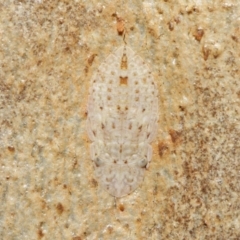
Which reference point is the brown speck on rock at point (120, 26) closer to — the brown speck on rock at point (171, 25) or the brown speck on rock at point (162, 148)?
the brown speck on rock at point (171, 25)

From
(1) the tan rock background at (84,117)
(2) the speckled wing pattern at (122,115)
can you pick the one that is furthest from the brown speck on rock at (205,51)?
(2) the speckled wing pattern at (122,115)

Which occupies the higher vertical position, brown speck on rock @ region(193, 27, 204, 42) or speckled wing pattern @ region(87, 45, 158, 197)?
brown speck on rock @ region(193, 27, 204, 42)

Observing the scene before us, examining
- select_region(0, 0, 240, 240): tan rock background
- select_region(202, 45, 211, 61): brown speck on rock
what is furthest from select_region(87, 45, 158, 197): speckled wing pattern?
select_region(202, 45, 211, 61): brown speck on rock

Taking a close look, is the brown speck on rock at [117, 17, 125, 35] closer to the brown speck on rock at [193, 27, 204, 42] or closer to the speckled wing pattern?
the speckled wing pattern

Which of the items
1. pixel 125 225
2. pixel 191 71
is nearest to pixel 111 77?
pixel 191 71

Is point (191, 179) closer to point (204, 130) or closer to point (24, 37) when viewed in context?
point (204, 130)

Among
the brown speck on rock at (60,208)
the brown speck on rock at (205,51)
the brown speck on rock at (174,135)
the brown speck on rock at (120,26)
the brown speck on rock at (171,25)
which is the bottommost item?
the brown speck on rock at (60,208)
